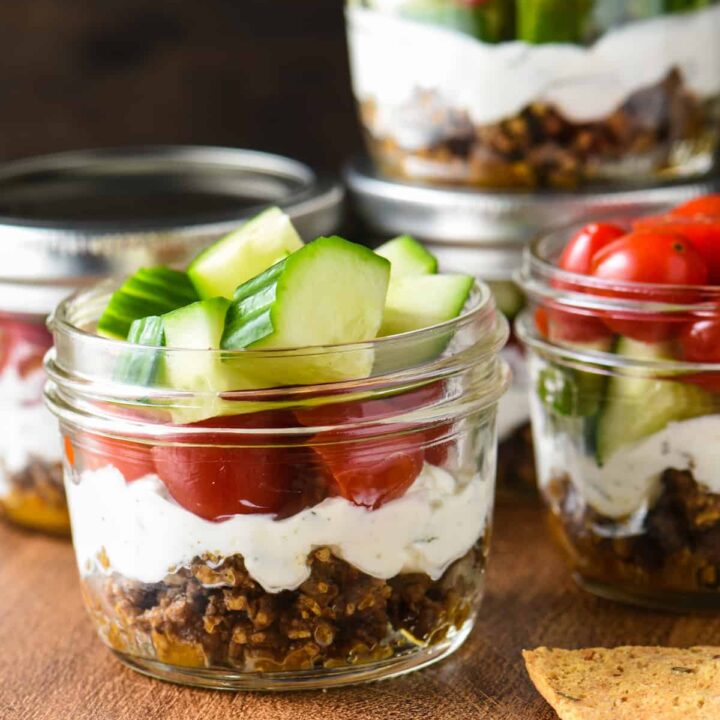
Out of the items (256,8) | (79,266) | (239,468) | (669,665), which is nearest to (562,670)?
(669,665)

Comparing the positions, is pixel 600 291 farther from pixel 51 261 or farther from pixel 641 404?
pixel 51 261

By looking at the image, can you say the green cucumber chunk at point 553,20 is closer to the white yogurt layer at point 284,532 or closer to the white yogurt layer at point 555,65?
the white yogurt layer at point 555,65

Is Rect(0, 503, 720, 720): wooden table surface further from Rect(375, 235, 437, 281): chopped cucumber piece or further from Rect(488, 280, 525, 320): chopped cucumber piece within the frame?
Rect(375, 235, 437, 281): chopped cucumber piece

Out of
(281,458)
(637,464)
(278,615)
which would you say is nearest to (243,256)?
(281,458)

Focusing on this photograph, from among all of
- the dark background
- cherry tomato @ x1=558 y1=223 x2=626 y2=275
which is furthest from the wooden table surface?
the dark background

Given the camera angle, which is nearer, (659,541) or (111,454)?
(111,454)

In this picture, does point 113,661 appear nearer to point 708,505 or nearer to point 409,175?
point 708,505

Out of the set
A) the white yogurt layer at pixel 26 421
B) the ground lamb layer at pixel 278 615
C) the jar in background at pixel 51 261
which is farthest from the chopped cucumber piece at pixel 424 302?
the white yogurt layer at pixel 26 421
